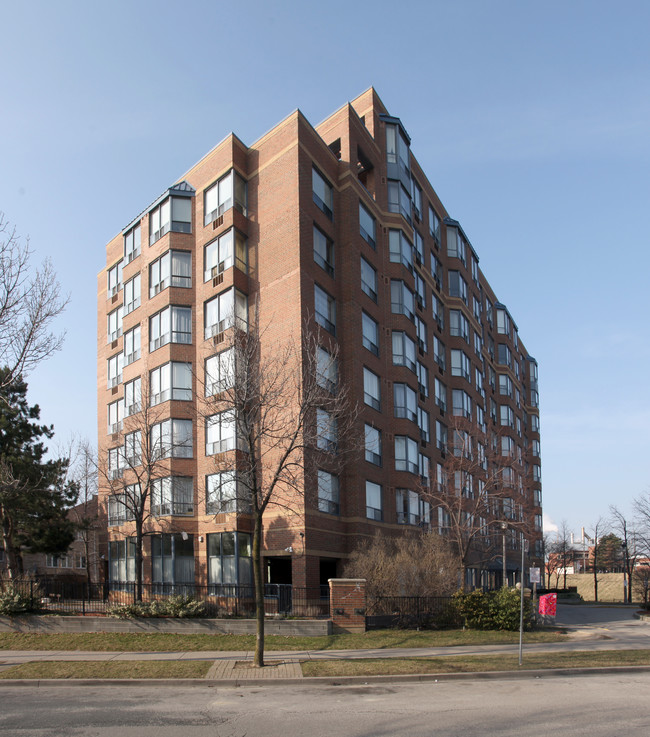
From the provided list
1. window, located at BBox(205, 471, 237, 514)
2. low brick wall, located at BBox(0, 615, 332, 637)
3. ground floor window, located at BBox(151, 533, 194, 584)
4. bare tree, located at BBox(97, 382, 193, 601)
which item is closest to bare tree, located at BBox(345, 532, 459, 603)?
low brick wall, located at BBox(0, 615, 332, 637)

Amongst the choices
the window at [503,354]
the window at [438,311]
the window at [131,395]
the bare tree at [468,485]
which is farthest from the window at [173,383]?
the window at [503,354]

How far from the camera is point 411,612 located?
22938 mm

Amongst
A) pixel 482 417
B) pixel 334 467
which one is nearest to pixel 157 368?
pixel 334 467

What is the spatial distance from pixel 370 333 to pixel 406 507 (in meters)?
9.09

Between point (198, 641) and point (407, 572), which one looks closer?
point (198, 641)

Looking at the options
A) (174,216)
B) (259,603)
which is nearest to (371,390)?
(174,216)

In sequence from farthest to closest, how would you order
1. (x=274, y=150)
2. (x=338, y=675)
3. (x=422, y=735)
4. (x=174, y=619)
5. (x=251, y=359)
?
(x=274, y=150), (x=174, y=619), (x=251, y=359), (x=338, y=675), (x=422, y=735)

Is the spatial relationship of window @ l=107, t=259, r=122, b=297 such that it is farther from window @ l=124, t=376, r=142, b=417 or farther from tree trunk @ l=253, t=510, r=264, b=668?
tree trunk @ l=253, t=510, r=264, b=668

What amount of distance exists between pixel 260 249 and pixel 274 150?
4.66 metres

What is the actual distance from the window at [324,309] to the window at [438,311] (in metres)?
13.8

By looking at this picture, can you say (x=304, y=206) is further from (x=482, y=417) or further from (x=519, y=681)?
(x=482, y=417)

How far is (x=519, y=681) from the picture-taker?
1545 cm

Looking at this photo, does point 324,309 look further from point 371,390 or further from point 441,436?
point 441,436

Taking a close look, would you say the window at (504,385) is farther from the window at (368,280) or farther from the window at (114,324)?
the window at (114,324)
